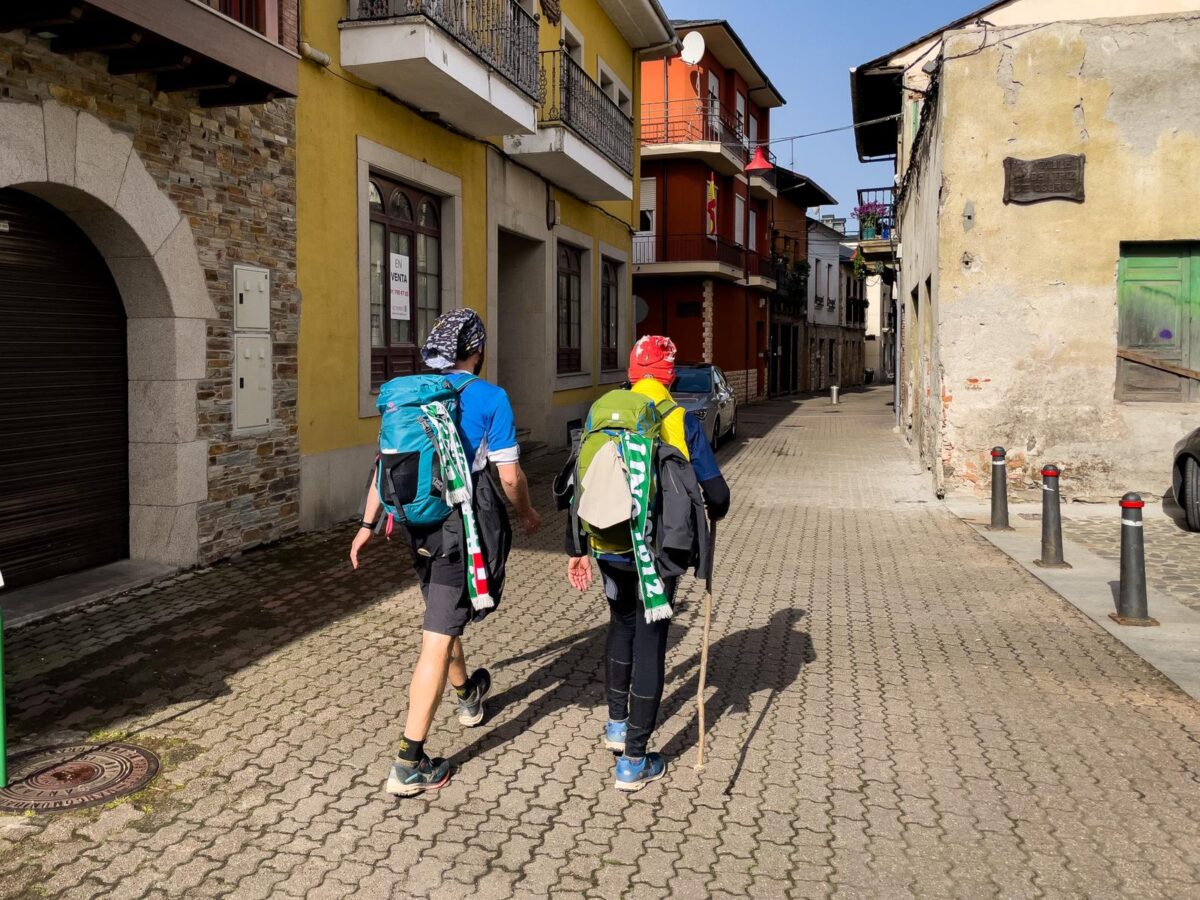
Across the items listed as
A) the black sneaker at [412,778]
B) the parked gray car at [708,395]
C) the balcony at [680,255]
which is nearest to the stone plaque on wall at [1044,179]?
the parked gray car at [708,395]

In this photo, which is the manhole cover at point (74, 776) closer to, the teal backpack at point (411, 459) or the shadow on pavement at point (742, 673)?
the teal backpack at point (411, 459)

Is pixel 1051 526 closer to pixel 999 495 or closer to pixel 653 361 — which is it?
pixel 999 495

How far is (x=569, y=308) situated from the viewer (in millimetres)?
17781

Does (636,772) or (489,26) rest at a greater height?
(489,26)

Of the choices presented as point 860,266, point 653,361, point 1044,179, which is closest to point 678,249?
point 860,266

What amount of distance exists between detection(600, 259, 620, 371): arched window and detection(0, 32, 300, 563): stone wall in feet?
36.5

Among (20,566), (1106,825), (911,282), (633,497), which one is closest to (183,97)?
(20,566)

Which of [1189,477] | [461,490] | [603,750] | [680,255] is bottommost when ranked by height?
[603,750]

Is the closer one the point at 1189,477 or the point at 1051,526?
the point at 1051,526

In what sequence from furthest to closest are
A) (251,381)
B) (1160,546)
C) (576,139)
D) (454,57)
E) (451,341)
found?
(576,139) → (454,57) → (1160,546) → (251,381) → (451,341)


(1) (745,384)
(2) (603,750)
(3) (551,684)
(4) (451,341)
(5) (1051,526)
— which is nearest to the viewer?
(4) (451,341)

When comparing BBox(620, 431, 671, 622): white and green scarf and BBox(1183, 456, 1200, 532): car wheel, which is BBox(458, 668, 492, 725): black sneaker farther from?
BBox(1183, 456, 1200, 532): car wheel

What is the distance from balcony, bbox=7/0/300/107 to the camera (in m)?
5.62

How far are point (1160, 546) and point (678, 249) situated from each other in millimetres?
20269
